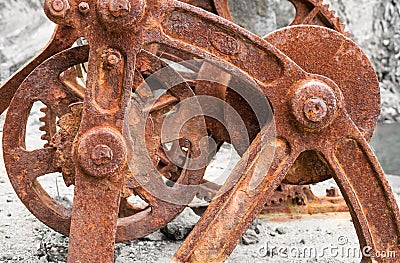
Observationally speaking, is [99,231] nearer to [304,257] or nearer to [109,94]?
[109,94]

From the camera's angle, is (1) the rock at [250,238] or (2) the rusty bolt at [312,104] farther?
(1) the rock at [250,238]

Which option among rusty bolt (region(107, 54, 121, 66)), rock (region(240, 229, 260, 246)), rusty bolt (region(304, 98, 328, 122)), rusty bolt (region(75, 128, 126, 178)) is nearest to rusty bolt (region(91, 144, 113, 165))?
rusty bolt (region(75, 128, 126, 178))

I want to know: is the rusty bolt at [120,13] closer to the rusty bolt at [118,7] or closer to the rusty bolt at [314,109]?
the rusty bolt at [118,7]

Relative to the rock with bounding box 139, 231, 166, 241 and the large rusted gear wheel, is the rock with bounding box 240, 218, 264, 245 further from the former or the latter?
the large rusted gear wheel

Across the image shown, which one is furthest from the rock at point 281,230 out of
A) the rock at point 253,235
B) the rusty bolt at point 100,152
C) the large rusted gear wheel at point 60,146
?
the rusty bolt at point 100,152

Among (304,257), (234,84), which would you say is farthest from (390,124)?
(234,84)

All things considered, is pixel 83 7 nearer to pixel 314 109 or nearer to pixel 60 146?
pixel 60 146
